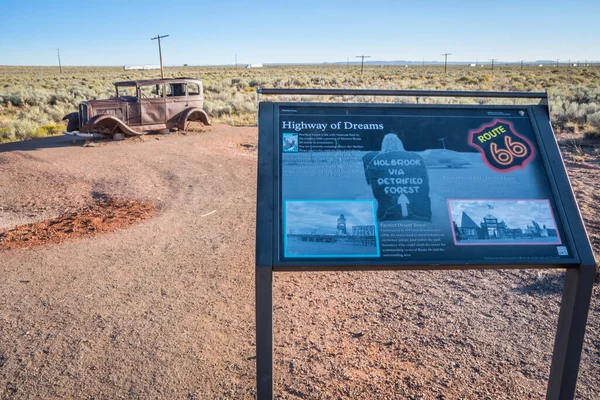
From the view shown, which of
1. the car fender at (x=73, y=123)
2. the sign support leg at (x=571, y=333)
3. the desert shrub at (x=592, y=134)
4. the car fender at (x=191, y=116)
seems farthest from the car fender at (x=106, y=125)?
the sign support leg at (x=571, y=333)

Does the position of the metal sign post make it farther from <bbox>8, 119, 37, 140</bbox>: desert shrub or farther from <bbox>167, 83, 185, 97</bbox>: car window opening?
<bbox>8, 119, 37, 140</bbox>: desert shrub

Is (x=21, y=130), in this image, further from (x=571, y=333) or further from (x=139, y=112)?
(x=571, y=333)

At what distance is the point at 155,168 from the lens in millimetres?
10969

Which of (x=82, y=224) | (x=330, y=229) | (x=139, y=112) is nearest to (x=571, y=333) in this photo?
(x=330, y=229)

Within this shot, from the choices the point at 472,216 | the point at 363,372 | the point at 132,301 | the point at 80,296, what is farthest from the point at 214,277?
the point at 472,216

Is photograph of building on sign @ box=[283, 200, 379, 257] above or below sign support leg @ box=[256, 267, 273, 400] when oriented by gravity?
above

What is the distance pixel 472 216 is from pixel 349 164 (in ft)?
2.56

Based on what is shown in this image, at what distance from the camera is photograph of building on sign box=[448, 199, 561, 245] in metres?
3.04

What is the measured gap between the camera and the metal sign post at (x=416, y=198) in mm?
2967

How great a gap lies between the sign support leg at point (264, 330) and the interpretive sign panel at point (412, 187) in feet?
0.44

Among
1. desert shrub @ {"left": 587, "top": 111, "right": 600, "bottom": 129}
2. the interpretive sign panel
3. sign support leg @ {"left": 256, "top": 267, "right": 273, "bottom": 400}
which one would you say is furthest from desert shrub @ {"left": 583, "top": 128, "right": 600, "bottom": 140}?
sign support leg @ {"left": 256, "top": 267, "right": 273, "bottom": 400}

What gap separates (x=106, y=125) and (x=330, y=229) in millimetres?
12423

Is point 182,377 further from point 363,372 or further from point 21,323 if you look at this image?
point 21,323

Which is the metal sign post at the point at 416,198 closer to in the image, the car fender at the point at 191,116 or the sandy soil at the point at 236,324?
the sandy soil at the point at 236,324
